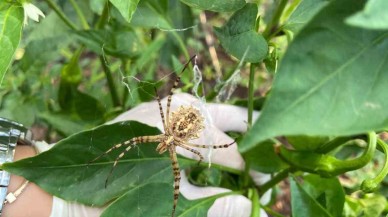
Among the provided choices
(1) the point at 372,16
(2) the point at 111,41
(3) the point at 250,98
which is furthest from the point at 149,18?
(1) the point at 372,16

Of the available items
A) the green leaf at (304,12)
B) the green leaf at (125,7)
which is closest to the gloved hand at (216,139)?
the green leaf at (304,12)

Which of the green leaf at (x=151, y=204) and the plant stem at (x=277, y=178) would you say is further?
the plant stem at (x=277, y=178)

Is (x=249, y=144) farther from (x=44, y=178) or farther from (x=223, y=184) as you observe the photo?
(x=223, y=184)

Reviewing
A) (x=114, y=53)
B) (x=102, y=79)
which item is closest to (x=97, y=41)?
(x=114, y=53)

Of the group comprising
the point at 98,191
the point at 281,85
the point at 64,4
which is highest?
the point at 64,4

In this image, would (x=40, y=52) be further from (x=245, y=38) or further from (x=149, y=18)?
(x=245, y=38)

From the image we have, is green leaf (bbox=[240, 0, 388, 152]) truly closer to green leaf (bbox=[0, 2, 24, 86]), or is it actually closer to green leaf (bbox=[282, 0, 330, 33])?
green leaf (bbox=[282, 0, 330, 33])

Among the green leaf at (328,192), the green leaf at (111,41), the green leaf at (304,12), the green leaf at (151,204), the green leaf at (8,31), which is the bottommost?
the green leaf at (151,204)

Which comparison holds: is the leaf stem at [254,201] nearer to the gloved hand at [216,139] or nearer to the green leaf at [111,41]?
the gloved hand at [216,139]
